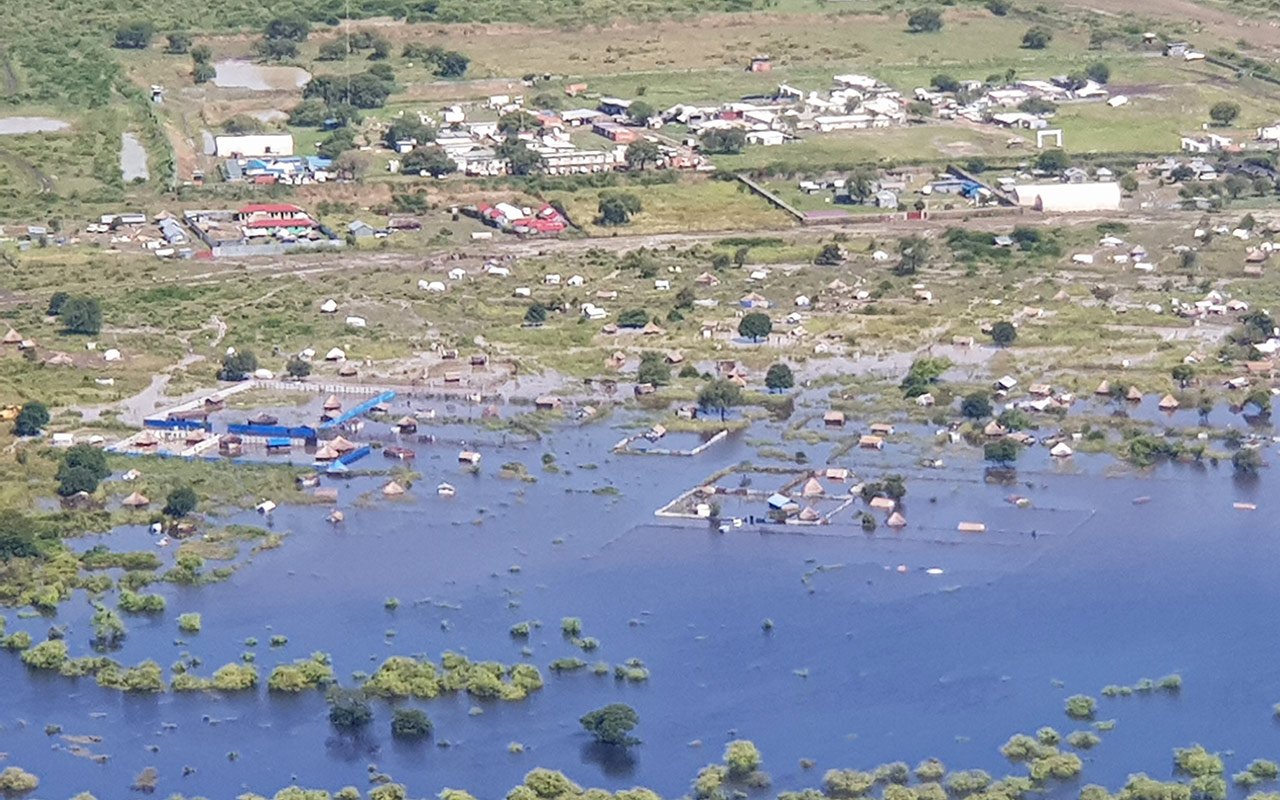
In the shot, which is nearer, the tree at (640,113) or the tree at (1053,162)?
the tree at (1053,162)

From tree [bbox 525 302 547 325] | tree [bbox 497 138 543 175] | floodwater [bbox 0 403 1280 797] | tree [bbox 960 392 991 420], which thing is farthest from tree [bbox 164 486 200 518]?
tree [bbox 497 138 543 175]

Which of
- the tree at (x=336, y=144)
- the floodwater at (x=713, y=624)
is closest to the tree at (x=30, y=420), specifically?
the floodwater at (x=713, y=624)

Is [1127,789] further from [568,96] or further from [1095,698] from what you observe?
[568,96]

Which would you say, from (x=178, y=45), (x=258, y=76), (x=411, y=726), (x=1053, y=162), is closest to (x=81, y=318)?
(x=411, y=726)

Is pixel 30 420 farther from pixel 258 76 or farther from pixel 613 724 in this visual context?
pixel 258 76

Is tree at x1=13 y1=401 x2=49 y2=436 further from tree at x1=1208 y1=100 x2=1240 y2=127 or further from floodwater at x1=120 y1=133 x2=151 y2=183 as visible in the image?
tree at x1=1208 y1=100 x2=1240 y2=127

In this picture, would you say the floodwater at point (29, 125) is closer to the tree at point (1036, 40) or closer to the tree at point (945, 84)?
the tree at point (945, 84)

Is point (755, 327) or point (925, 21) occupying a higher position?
point (755, 327)
